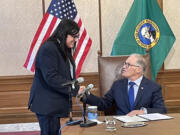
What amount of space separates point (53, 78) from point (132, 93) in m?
0.70

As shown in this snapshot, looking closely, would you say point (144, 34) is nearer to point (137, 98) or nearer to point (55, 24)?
point (55, 24)

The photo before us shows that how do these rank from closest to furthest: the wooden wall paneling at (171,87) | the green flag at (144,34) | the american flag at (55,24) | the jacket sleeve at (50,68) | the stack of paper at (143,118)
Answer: the stack of paper at (143,118), the jacket sleeve at (50,68), the american flag at (55,24), the green flag at (144,34), the wooden wall paneling at (171,87)

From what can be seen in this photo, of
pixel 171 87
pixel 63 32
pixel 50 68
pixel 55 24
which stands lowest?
pixel 171 87

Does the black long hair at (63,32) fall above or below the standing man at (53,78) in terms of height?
above

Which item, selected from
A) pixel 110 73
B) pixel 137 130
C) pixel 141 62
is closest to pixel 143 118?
pixel 137 130

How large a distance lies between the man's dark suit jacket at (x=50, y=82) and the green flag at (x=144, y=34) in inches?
60.0

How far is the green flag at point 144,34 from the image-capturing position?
12.7 feet

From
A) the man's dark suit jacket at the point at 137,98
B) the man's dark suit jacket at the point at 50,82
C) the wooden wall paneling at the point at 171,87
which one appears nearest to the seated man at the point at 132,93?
the man's dark suit jacket at the point at 137,98

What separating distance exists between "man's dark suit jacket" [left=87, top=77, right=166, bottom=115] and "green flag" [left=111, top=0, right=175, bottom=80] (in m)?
1.37

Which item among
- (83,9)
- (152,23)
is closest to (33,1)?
(83,9)

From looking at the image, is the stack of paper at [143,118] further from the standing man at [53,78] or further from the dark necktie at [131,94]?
the standing man at [53,78]

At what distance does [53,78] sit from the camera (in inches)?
94.4

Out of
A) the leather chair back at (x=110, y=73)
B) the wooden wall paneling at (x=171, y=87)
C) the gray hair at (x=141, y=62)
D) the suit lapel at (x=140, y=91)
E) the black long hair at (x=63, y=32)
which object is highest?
the black long hair at (x=63, y=32)

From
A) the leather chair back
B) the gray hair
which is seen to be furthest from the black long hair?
the gray hair
